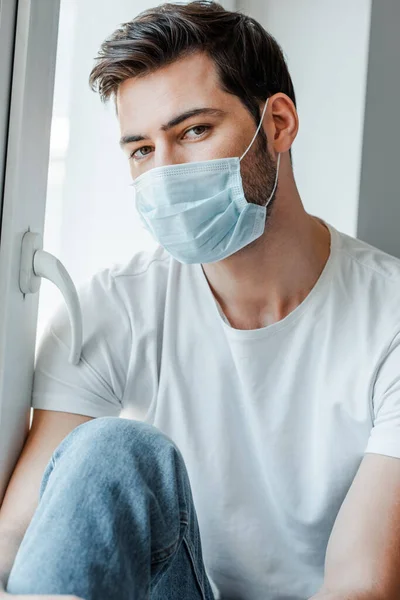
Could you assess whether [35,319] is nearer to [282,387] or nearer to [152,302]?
[152,302]

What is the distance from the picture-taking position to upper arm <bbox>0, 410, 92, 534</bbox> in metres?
1.14

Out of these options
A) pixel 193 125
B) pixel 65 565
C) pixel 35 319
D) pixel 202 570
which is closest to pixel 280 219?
pixel 193 125

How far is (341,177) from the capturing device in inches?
69.8

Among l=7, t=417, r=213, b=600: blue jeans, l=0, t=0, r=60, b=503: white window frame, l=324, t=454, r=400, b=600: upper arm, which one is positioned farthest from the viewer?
l=0, t=0, r=60, b=503: white window frame

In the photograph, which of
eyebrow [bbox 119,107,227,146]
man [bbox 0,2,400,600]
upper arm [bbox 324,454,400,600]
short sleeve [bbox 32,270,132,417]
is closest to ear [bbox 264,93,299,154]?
man [bbox 0,2,400,600]

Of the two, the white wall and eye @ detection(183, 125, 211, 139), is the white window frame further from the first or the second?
the white wall

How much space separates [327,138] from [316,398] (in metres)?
0.78

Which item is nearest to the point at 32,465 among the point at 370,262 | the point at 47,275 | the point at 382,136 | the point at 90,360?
the point at 90,360

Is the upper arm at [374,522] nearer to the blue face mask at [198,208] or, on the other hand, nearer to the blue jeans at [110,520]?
the blue jeans at [110,520]

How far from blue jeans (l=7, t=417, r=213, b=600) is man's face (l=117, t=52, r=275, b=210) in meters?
0.49

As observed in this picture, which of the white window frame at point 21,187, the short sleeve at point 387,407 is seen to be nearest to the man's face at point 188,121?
the white window frame at point 21,187

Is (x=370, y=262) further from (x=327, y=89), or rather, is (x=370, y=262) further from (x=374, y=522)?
(x=327, y=89)

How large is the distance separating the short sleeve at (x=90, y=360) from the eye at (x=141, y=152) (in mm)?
217

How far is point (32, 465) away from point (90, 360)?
0.20 meters
